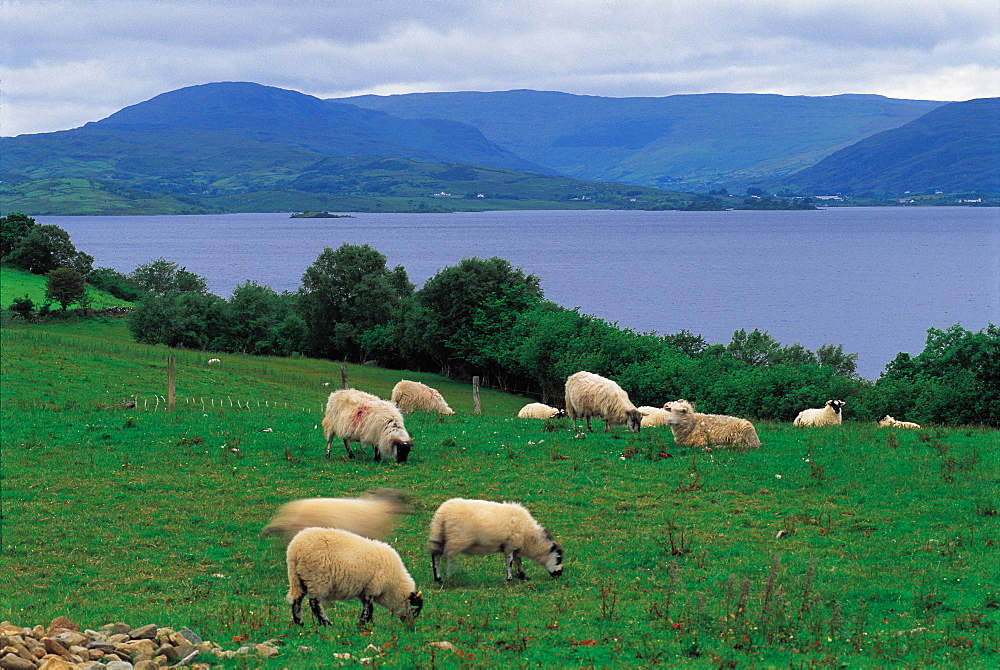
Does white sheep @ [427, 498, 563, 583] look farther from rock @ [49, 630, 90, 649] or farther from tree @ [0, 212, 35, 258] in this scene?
tree @ [0, 212, 35, 258]

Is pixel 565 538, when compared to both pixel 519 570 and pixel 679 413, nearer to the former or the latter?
pixel 519 570

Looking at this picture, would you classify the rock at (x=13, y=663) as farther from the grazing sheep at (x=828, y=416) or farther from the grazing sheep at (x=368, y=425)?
the grazing sheep at (x=828, y=416)

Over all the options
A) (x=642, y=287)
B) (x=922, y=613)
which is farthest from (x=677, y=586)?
(x=642, y=287)

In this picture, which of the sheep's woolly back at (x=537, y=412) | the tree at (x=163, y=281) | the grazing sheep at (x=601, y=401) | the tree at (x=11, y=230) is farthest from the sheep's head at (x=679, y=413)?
the tree at (x=11, y=230)

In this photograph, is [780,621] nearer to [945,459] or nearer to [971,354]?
[945,459]

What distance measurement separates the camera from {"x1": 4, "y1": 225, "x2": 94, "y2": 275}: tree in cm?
10250

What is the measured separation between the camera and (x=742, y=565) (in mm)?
13914

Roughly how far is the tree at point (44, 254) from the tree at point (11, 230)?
0.70m

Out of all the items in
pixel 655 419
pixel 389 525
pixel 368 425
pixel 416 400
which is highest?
pixel 368 425

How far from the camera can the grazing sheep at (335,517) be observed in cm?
1584

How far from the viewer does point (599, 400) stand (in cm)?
2617

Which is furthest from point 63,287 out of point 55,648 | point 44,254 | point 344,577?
point 55,648

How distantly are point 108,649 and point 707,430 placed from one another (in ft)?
54.5

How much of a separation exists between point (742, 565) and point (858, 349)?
98.0 metres
